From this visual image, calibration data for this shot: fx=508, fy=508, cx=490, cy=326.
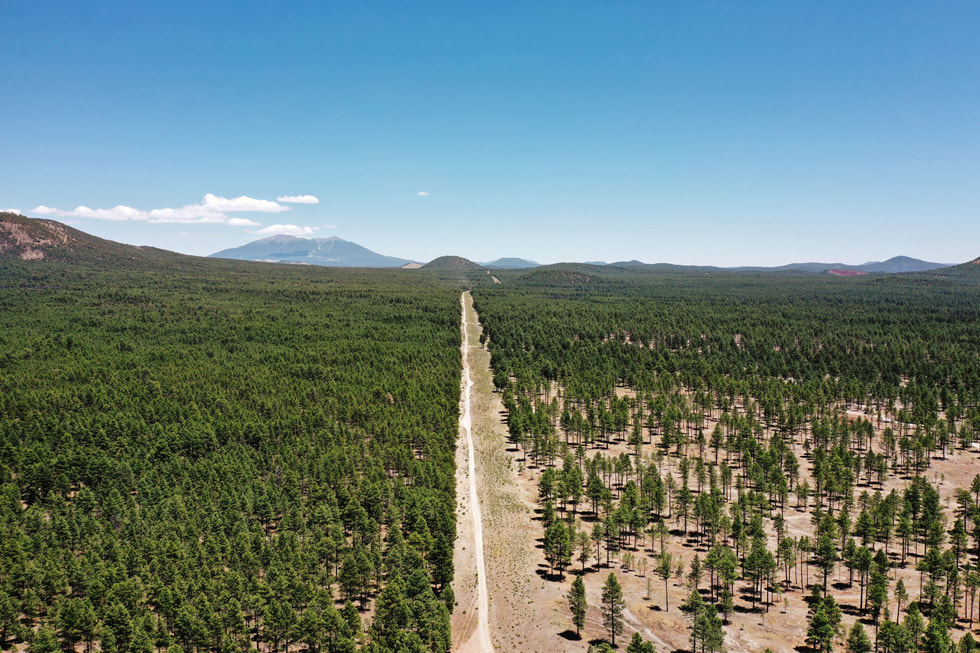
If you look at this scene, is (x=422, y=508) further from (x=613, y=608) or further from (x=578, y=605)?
(x=613, y=608)

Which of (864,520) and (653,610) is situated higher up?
(864,520)

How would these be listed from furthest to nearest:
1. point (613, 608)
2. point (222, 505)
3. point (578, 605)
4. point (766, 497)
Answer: point (766, 497), point (222, 505), point (578, 605), point (613, 608)

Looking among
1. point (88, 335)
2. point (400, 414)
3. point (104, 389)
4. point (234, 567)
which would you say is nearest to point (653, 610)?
point (234, 567)

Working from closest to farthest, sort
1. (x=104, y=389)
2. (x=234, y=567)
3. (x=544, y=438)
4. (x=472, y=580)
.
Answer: (x=234, y=567) → (x=472, y=580) → (x=544, y=438) → (x=104, y=389)

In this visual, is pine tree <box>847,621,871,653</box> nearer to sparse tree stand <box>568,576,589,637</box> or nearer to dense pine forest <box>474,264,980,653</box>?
dense pine forest <box>474,264,980,653</box>

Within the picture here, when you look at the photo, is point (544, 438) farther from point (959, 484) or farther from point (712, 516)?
point (959, 484)

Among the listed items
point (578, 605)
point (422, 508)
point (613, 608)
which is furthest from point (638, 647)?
point (422, 508)
